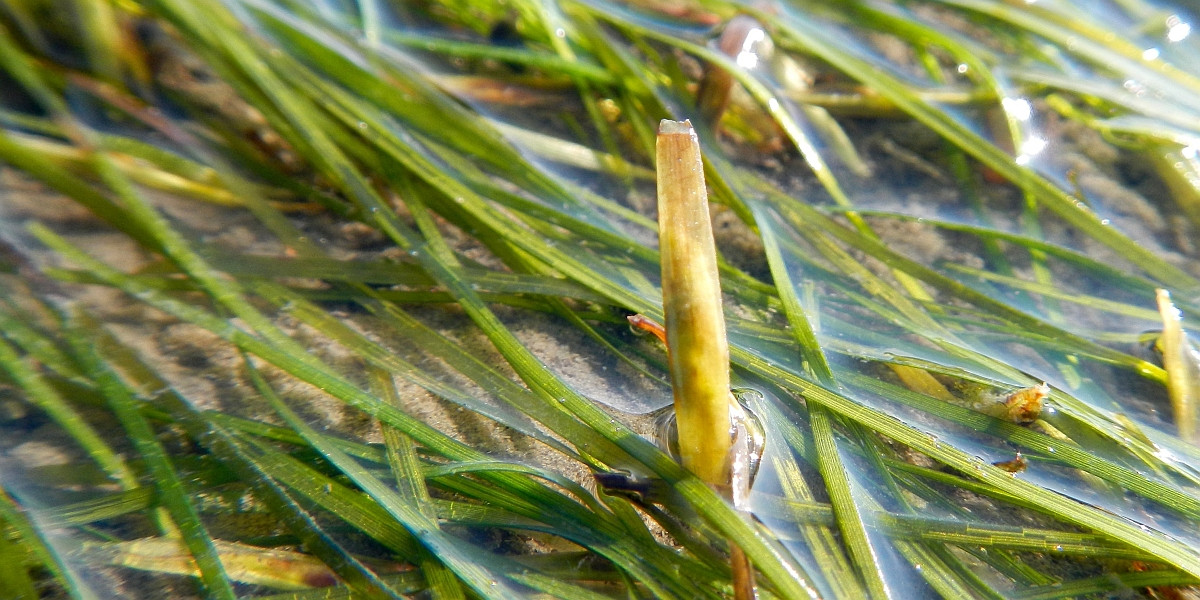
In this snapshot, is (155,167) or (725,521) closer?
(725,521)

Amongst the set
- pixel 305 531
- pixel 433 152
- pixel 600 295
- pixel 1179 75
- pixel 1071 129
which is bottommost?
pixel 305 531

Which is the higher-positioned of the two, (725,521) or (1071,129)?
(1071,129)

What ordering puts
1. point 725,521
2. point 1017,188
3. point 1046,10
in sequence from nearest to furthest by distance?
point 725,521 < point 1017,188 < point 1046,10

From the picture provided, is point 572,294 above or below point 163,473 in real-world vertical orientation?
above

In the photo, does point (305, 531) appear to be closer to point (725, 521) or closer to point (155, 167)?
point (725, 521)

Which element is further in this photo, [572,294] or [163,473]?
[572,294]

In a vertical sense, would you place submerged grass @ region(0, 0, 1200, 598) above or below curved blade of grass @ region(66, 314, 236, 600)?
above

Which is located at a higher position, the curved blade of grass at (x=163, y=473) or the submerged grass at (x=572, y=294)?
the submerged grass at (x=572, y=294)

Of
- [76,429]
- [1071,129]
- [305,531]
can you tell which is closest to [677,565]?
[305,531]
